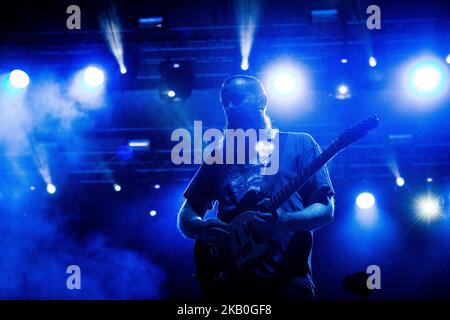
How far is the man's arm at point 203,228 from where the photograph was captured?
8.00 ft

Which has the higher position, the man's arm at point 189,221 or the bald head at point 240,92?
the bald head at point 240,92

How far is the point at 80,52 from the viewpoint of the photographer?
25.8 feet

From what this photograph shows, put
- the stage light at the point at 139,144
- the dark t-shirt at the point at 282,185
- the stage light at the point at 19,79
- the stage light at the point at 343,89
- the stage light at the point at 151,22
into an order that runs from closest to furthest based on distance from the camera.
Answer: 1. the dark t-shirt at the point at 282,185
2. the stage light at the point at 151,22
3. the stage light at the point at 343,89
4. the stage light at the point at 19,79
5. the stage light at the point at 139,144

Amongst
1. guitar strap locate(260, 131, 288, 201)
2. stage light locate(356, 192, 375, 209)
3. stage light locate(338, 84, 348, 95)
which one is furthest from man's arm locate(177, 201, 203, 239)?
stage light locate(356, 192, 375, 209)

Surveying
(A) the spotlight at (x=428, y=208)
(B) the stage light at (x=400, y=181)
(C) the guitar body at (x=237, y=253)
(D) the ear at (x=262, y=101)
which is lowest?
(C) the guitar body at (x=237, y=253)

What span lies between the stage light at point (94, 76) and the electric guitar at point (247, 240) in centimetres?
597

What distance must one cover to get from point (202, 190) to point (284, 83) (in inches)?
220

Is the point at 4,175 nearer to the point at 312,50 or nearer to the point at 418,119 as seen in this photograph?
the point at 312,50

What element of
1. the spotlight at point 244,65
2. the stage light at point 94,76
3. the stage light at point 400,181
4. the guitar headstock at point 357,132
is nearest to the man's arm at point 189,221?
the guitar headstock at point 357,132

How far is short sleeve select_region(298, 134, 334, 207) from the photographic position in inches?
96.5

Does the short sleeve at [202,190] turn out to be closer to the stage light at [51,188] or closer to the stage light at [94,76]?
the stage light at [94,76]

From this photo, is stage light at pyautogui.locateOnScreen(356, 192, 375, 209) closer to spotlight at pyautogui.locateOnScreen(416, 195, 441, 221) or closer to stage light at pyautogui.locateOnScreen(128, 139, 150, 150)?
spotlight at pyautogui.locateOnScreen(416, 195, 441, 221)

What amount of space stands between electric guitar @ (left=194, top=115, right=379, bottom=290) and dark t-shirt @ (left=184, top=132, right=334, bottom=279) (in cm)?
6
